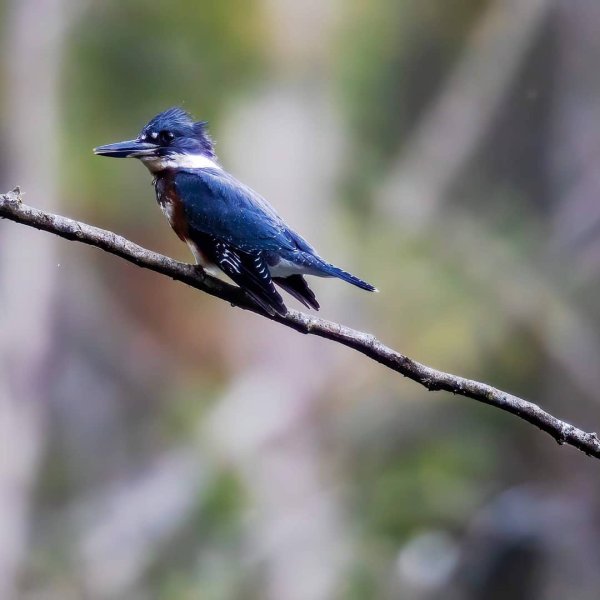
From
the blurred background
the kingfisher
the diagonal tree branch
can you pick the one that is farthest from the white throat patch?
the blurred background

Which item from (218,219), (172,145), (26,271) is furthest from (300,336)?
(218,219)

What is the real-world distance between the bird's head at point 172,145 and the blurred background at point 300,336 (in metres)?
1.80

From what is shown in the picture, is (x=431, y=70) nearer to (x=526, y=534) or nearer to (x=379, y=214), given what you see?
(x=379, y=214)

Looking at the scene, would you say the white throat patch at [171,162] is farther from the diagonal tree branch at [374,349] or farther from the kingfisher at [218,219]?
the diagonal tree branch at [374,349]

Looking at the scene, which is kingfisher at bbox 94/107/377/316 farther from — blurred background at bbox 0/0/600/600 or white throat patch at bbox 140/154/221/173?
blurred background at bbox 0/0/600/600

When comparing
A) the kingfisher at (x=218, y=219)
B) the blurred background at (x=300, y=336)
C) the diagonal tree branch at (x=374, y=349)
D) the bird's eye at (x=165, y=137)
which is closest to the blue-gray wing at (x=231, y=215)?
the kingfisher at (x=218, y=219)

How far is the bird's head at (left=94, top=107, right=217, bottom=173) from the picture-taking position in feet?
6.74

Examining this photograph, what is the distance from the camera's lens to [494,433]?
421 centimetres

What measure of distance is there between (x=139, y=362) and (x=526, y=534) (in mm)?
→ 1651

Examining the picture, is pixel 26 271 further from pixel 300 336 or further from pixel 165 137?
pixel 165 137

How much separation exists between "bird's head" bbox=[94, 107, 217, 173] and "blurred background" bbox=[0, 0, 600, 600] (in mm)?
1801

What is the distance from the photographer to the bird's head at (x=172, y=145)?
2055mm

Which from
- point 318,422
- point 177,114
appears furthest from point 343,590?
Answer: point 177,114

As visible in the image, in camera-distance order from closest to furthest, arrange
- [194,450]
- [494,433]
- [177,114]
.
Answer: [177,114], [194,450], [494,433]
